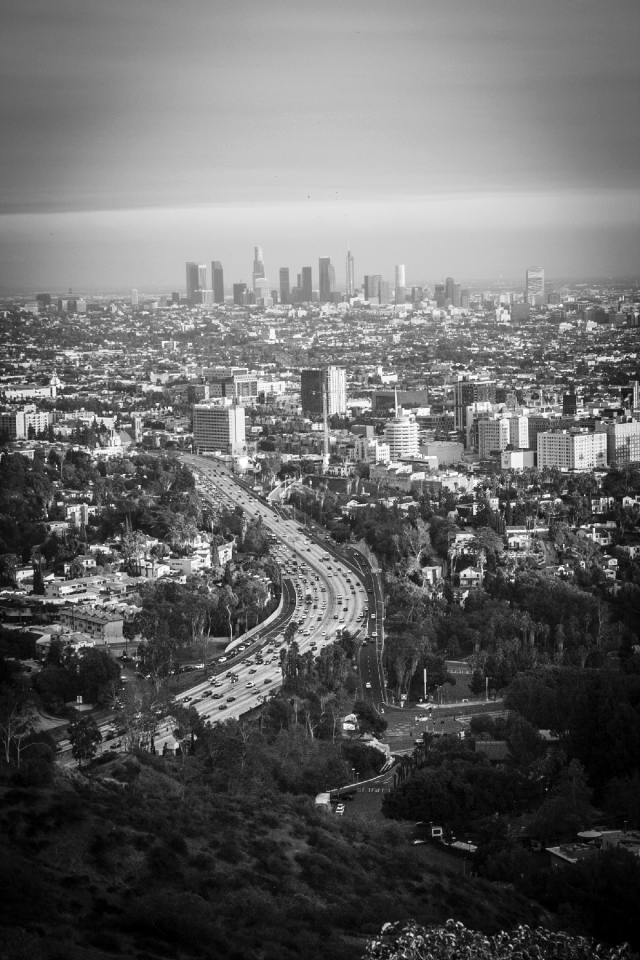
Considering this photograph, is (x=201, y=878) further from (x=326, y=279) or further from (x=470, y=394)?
(x=326, y=279)

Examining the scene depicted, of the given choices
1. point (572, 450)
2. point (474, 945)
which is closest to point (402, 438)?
point (572, 450)

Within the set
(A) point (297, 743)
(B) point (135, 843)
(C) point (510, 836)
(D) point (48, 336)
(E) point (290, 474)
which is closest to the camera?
(B) point (135, 843)

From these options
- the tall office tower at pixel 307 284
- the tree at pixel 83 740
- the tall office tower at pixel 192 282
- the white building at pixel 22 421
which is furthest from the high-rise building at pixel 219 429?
the tall office tower at pixel 307 284

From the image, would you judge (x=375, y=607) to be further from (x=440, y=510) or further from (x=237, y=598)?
(x=440, y=510)

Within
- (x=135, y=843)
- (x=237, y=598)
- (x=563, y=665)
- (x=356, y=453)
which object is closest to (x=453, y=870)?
(x=135, y=843)

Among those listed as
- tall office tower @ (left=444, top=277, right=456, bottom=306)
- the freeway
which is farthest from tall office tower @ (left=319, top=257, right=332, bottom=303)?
the freeway

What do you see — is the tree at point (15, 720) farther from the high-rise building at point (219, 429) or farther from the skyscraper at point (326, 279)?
the skyscraper at point (326, 279)
